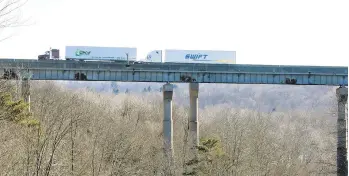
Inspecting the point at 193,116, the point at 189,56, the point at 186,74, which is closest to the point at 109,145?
the point at 186,74

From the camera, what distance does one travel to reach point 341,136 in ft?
122

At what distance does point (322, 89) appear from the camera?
19500 cm

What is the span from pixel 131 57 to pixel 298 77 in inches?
579

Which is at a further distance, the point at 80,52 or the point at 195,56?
the point at 195,56

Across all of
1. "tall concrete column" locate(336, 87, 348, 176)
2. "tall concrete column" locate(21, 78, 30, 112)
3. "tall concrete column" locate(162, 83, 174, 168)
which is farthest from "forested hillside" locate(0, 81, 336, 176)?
"tall concrete column" locate(162, 83, 174, 168)

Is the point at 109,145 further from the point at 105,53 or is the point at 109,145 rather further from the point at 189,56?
the point at 189,56

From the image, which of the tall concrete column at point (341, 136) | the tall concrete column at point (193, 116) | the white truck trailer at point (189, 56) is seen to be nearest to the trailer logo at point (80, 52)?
the white truck trailer at point (189, 56)

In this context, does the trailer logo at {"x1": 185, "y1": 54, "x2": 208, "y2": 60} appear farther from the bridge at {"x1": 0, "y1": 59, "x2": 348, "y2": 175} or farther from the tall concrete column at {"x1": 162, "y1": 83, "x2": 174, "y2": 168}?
the tall concrete column at {"x1": 162, "y1": 83, "x2": 174, "y2": 168}

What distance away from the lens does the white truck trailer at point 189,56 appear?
43.6 metres

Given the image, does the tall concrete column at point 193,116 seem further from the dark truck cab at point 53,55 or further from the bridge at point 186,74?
the dark truck cab at point 53,55

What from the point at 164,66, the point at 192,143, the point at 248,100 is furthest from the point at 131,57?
the point at 248,100

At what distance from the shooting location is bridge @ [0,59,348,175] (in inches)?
1590

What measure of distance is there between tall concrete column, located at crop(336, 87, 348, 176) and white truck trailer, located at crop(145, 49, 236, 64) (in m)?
10.2

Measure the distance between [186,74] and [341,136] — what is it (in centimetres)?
1353
